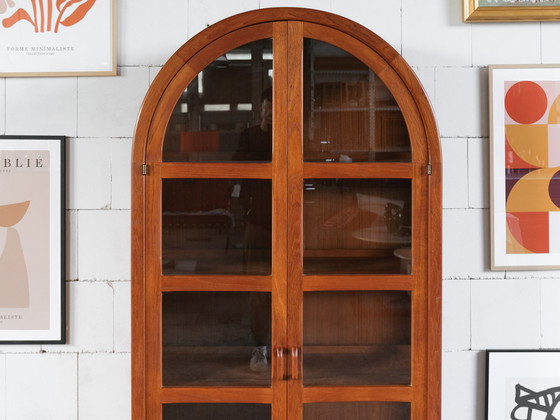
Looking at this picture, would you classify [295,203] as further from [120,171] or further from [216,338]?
[120,171]

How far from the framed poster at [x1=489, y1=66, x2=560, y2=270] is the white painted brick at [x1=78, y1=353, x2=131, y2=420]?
1.12 m

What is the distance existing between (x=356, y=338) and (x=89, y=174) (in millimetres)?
885

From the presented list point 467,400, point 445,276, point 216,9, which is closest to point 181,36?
point 216,9

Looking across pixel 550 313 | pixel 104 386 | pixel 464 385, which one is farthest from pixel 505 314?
pixel 104 386

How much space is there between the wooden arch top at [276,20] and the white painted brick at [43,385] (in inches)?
28.3

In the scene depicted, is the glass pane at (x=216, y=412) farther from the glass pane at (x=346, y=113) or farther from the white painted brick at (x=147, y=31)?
the white painted brick at (x=147, y=31)

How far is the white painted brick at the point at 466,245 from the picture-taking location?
1.50 meters

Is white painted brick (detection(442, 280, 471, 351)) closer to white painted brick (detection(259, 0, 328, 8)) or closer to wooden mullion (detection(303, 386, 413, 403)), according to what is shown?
wooden mullion (detection(303, 386, 413, 403))

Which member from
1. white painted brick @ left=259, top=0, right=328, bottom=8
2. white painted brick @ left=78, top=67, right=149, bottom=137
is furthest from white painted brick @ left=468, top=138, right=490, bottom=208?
white painted brick @ left=78, top=67, right=149, bottom=137

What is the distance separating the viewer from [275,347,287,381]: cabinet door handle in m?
1.16

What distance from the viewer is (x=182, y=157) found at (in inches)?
46.6

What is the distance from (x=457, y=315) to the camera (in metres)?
1.50

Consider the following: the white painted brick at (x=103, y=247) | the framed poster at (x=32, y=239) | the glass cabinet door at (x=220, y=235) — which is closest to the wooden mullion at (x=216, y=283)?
the glass cabinet door at (x=220, y=235)

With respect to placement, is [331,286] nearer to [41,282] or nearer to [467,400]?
[467,400]
